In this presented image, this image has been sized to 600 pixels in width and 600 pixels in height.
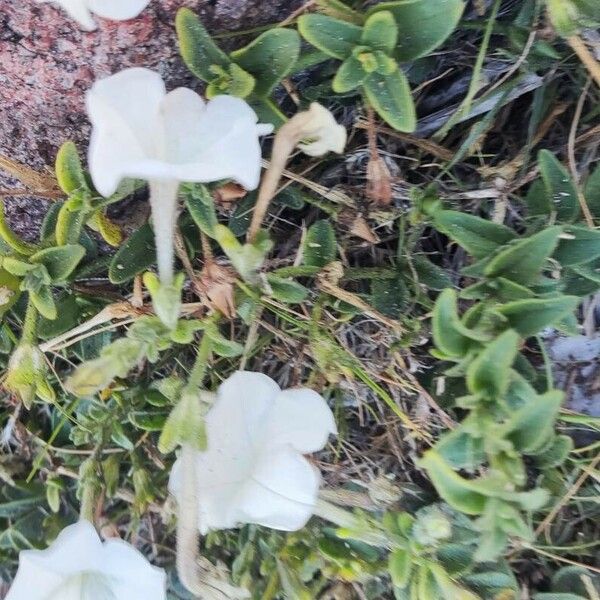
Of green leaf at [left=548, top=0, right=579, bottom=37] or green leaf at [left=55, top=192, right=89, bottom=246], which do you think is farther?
green leaf at [left=55, top=192, right=89, bottom=246]

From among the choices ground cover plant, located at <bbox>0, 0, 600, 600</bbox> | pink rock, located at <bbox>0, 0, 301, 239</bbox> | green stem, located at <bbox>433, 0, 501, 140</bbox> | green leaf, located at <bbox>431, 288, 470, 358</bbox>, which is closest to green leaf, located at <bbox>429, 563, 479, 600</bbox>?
ground cover plant, located at <bbox>0, 0, 600, 600</bbox>

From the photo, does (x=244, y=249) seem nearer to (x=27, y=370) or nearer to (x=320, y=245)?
(x=320, y=245)

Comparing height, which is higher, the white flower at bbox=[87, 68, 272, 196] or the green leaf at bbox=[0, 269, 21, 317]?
the white flower at bbox=[87, 68, 272, 196]

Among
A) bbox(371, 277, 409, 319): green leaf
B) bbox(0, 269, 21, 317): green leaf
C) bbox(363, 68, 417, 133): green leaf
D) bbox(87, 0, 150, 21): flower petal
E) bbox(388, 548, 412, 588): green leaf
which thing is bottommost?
bbox(388, 548, 412, 588): green leaf

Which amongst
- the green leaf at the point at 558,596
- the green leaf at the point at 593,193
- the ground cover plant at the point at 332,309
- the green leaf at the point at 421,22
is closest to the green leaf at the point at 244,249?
the ground cover plant at the point at 332,309

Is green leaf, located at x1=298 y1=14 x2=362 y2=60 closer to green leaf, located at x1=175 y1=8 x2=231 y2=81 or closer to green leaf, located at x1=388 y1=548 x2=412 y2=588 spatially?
green leaf, located at x1=175 y1=8 x2=231 y2=81

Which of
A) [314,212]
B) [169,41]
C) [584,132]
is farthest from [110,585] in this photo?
[584,132]
